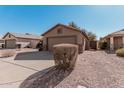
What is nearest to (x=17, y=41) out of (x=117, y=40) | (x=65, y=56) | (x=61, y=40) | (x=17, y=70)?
(x=61, y=40)

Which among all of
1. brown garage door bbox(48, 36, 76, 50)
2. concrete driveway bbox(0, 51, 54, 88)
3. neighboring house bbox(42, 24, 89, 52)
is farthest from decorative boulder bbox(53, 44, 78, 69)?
brown garage door bbox(48, 36, 76, 50)

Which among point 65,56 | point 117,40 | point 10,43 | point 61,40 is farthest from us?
point 10,43

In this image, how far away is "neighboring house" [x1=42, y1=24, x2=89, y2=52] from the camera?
14.8 m

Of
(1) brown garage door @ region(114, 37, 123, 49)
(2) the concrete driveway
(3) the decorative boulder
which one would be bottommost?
(2) the concrete driveway

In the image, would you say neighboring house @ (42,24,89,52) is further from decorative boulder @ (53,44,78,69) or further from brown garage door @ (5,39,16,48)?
brown garage door @ (5,39,16,48)

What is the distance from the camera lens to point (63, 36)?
625 inches

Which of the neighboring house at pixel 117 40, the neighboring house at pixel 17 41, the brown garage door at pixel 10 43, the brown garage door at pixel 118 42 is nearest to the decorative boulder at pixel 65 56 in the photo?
the neighboring house at pixel 117 40

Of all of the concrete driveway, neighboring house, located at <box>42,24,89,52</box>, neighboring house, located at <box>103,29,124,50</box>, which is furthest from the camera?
neighboring house, located at <box>103,29,124,50</box>

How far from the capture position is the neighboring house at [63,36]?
48.4ft

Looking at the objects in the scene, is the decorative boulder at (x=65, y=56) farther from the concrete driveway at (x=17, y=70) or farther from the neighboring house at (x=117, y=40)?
the neighboring house at (x=117, y=40)

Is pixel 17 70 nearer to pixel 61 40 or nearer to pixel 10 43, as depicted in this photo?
pixel 61 40

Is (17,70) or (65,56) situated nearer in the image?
(65,56)

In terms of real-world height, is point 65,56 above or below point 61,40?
below
